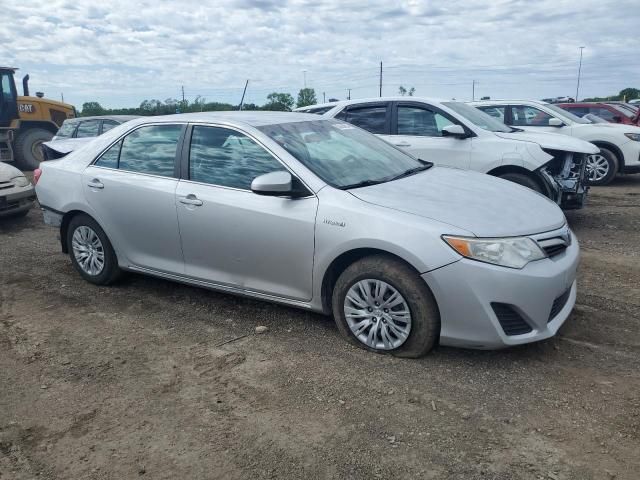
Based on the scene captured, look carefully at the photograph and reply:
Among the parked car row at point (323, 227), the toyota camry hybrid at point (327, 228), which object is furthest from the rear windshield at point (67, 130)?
the toyota camry hybrid at point (327, 228)

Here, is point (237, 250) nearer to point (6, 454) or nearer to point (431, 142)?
point (6, 454)

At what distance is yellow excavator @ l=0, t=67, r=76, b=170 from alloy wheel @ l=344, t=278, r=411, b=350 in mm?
14046

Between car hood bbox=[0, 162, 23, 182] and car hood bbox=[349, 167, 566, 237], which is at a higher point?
car hood bbox=[349, 167, 566, 237]

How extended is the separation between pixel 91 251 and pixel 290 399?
2894 millimetres

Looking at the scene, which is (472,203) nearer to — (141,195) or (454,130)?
(141,195)

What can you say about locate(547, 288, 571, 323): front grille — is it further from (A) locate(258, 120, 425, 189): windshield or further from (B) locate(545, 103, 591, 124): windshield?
(B) locate(545, 103, 591, 124): windshield

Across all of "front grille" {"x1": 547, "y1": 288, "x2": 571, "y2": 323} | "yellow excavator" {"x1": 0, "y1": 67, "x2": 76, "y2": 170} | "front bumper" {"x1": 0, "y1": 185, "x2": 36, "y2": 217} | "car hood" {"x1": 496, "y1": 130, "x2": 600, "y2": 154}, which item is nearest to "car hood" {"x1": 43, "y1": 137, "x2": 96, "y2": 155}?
"front bumper" {"x1": 0, "y1": 185, "x2": 36, "y2": 217}

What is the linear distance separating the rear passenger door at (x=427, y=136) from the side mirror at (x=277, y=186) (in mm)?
4055

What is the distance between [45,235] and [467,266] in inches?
255

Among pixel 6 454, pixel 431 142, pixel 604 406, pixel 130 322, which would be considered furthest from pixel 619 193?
pixel 6 454

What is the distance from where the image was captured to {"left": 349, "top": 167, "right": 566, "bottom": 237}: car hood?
141 inches

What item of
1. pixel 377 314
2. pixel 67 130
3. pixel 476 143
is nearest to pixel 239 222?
pixel 377 314

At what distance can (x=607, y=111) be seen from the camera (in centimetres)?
1387

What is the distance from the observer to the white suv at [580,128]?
10.5 metres
